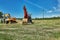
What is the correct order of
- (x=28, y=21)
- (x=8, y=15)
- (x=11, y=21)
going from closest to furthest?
(x=28, y=21)
(x=11, y=21)
(x=8, y=15)

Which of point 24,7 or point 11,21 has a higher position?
point 24,7

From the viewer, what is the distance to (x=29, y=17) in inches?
1581

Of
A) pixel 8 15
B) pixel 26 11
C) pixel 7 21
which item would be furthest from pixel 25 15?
pixel 8 15

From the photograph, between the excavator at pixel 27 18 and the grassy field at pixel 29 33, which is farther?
the excavator at pixel 27 18

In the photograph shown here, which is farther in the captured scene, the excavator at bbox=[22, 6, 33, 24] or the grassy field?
the excavator at bbox=[22, 6, 33, 24]

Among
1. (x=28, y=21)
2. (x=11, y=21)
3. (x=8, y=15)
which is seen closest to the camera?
(x=28, y=21)

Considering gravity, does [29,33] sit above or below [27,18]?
below

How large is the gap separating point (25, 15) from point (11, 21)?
344cm

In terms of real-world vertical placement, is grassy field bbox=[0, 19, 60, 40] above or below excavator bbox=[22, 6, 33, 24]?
below

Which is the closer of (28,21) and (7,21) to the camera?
(28,21)

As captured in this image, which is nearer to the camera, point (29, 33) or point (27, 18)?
point (29, 33)

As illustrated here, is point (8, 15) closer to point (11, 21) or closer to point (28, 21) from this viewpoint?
point (11, 21)

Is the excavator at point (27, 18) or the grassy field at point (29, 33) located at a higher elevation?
the excavator at point (27, 18)

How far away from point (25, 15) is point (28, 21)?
2.97 m
